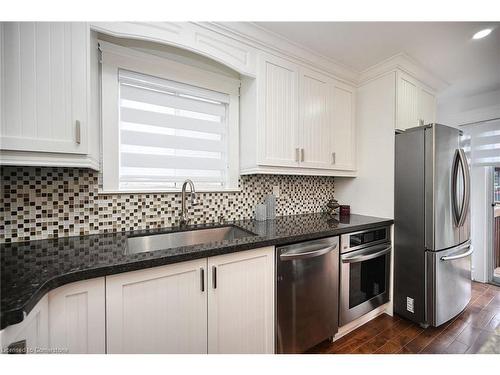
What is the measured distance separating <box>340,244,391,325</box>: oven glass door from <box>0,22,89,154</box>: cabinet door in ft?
6.12

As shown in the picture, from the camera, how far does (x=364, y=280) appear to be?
1754 mm

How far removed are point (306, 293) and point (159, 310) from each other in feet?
2.97

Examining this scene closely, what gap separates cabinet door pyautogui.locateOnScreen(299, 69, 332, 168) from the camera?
1874 millimetres

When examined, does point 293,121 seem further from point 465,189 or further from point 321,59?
point 465,189

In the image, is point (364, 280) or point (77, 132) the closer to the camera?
point (77, 132)

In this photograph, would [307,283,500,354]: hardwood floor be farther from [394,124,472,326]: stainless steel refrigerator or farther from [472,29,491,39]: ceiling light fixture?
[472,29,491,39]: ceiling light fixture

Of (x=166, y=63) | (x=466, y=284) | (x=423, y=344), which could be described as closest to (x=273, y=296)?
(x=423, y=344)

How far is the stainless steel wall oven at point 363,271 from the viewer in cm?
159

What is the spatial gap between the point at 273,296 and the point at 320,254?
0.42 metres

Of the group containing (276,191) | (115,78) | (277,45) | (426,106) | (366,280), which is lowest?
(366,280)

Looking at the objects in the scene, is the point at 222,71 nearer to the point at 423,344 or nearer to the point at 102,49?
the point at 102,49

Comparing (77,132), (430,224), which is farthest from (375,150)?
(77,132)

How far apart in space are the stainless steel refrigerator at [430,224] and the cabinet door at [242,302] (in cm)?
137

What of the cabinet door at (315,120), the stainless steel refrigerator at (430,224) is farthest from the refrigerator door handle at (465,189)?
A: the cabinet door at (315,120)
